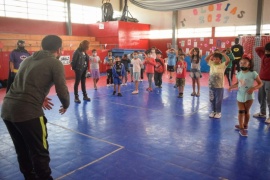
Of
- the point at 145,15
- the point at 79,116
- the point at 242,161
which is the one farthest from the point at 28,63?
the point at 145,15

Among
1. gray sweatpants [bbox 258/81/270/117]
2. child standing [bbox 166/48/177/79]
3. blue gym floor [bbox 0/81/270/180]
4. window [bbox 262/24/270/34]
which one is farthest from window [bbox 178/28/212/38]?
gray sweatpants [bbox 258/81/270/117]

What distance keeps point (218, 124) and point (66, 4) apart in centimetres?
1543

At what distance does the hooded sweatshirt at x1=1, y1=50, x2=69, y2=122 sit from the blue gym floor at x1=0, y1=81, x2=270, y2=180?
112 cm

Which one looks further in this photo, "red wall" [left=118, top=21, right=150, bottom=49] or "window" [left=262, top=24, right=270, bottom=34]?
"red wall" [left=118, top=21, right=150, bottom=49]

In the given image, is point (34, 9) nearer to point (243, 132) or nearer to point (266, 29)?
point (266, 29)

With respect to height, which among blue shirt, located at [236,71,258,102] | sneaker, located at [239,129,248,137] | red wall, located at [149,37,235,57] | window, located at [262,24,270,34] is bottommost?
sneaker, located at [239,129,248,137]

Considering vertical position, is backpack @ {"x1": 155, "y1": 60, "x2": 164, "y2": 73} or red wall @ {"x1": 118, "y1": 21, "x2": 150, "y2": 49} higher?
red wall @ {"x1": 118, "y1": 21, "x2": 150, "y2": 49}

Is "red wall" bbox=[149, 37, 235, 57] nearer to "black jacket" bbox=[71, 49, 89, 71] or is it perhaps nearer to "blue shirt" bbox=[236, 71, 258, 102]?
"black jacket" bbox=[71, 49, 89, 71]

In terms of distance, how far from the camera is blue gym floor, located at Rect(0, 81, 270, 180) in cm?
320

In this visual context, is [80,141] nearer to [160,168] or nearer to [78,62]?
[160,168]

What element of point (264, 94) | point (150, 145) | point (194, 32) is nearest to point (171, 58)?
point (264, 94)

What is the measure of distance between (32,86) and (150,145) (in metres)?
2.34

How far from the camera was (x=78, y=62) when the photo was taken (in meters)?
7.20

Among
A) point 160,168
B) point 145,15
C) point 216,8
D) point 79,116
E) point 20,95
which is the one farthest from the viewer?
point 145,15
